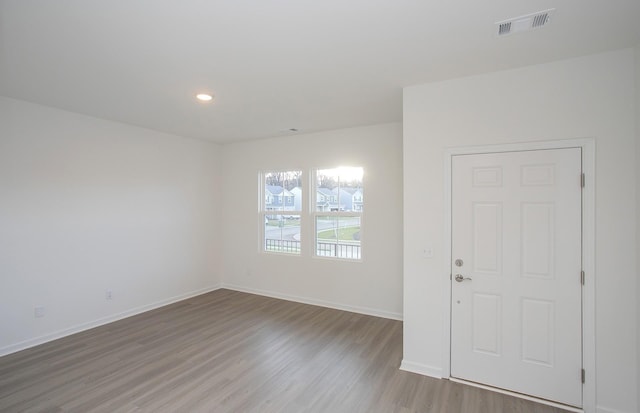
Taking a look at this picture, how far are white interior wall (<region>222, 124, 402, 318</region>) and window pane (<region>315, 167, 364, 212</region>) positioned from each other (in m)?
0.14

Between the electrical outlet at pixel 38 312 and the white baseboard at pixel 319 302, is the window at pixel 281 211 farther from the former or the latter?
the electrical outlet at pixel 38 312

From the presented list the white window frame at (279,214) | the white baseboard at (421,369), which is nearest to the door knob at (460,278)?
the white baseboard at (421,369)

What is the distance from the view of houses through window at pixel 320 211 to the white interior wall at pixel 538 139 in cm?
170

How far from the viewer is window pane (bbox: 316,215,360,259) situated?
4574mm

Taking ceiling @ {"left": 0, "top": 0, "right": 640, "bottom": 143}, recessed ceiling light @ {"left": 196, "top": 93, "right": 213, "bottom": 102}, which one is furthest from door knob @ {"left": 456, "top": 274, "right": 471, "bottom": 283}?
recessed ceiling light @ {"left": 196, "top": 93, "right": 213, "bottom": 102}

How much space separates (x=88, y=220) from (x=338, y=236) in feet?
11.2

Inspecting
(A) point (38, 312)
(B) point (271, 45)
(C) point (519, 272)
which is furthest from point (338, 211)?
(A) point (38, 312)

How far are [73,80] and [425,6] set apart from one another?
3043 millimetres

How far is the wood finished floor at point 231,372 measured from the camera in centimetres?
238

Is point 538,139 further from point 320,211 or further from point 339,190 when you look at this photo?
point 320,211

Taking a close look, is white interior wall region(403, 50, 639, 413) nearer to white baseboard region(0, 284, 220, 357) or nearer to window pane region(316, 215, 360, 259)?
window pane region(316, 215, 360, 259)

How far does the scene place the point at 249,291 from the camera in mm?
5473

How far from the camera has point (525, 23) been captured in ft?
6.13

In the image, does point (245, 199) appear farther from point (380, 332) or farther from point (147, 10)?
point (147, 10)
